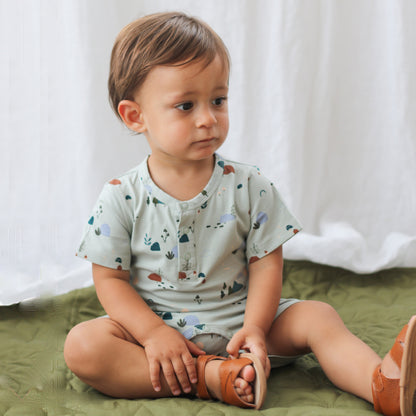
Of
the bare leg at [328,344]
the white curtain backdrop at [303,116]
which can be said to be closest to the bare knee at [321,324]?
the bare leg at [328,344]

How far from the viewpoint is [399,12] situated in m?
1.45

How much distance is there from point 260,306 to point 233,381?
0.16 meters

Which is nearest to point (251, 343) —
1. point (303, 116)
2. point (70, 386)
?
point (70, 386)

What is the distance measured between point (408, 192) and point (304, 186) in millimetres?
266

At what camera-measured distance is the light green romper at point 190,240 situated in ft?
3.21

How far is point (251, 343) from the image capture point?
2.93ft

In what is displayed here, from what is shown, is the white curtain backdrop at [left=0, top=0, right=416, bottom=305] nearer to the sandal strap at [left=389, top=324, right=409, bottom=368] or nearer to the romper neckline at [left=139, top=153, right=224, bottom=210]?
the romper neckline at [left=139, top=153, right=224, bottom=210]

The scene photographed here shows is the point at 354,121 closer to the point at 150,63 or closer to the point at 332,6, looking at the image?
the point at 332,6

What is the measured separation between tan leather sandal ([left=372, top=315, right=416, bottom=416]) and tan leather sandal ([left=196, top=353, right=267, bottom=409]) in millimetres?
155

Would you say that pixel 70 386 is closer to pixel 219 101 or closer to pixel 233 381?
pixel 233 381

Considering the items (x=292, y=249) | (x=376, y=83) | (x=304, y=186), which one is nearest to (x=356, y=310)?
(x=292, y=249)

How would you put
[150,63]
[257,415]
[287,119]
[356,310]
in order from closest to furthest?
[257,415] → [150,63] → [356,310] → [287,119]

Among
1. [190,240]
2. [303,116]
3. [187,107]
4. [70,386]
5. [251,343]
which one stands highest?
[187,107]

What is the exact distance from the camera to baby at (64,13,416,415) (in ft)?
2.89
